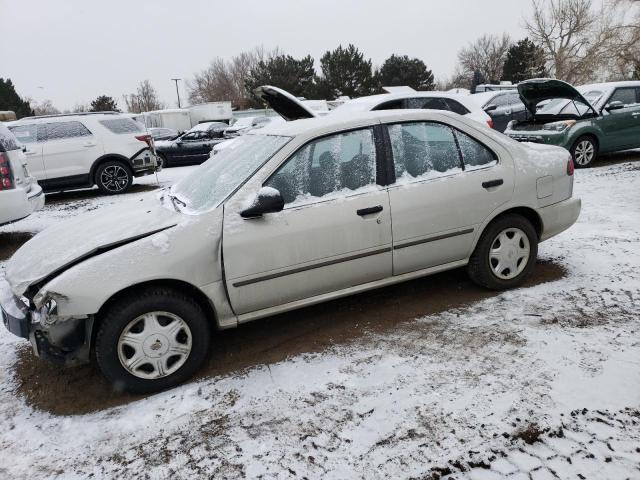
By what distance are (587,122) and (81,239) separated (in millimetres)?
9679

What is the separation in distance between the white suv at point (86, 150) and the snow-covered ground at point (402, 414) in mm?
7519

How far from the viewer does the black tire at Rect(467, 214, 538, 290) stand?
4070mm

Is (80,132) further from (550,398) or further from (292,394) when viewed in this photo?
(550,398)

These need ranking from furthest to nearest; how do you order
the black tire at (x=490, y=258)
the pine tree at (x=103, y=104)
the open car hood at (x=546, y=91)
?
the pine tree at (x=103, y=104), the open car hood at (x=546, y=91), the black tire at (x=490, y=258)

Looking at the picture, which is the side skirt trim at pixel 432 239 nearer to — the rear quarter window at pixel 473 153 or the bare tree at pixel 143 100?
the rear quarter window at pixel 473 153

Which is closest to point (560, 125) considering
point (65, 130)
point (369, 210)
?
point (369, 210)

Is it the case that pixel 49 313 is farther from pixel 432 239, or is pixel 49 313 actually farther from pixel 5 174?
pixel 5 174

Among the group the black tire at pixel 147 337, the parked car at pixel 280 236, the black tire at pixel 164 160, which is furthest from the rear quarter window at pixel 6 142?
the black tire at pixel 164 160

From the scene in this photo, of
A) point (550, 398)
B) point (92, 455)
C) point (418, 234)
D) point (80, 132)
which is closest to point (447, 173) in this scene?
point (418, 234)

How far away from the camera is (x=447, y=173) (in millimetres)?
3877

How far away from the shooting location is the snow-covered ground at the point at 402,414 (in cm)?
239

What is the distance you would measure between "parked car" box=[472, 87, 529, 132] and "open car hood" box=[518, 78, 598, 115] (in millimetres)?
4070

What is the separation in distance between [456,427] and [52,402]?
2.53 meters

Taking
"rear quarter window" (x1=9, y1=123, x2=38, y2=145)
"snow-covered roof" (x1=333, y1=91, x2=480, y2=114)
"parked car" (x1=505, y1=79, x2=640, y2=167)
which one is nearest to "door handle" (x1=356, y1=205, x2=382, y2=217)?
"snow-covered roof" (x1=333, y1=91, x2=480, y2=114)
